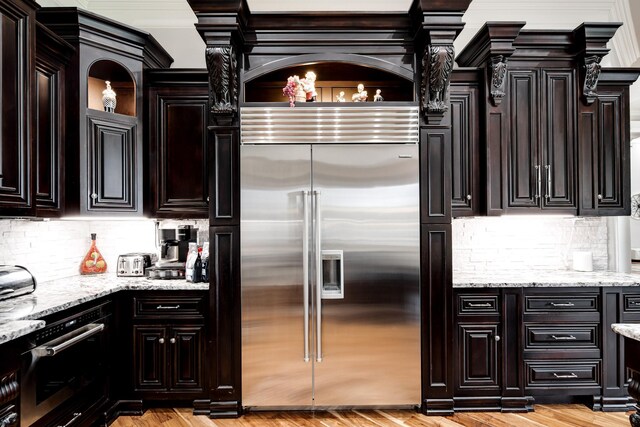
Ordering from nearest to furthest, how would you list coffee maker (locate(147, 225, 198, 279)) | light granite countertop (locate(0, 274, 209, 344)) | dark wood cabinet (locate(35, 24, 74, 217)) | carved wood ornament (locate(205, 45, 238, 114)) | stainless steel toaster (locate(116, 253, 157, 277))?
light granite countertop (locate(0, 274, 209, 344)) → dark wood cabinet (locate(35, 24, 74, 217)) → carved wood ornament (locate(205, 45, 238, 114)) → stainless steel toaster (locate(116, 253, 157, 277)) → coffee maker (locate(147, 225, 198, 279))

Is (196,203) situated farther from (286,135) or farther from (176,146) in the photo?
(286,135)

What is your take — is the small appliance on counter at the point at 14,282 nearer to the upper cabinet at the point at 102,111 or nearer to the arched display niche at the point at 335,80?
the upper cabinet at the point at 102,111

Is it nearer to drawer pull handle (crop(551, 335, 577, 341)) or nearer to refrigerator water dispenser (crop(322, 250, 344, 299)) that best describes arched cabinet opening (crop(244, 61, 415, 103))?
refrigerator water dispenser (crop(322, 250, 344, 299))

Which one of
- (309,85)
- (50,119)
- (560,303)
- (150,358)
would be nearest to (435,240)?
(560,303)

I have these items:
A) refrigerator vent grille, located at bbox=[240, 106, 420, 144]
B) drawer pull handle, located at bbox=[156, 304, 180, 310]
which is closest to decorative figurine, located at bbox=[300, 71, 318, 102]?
refrigerator vent grille, located at bbox=[240, 106, 420, 144]

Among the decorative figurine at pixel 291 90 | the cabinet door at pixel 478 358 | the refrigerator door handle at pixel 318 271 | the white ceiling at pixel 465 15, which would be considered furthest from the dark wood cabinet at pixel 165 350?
the white ceiling at pixel 465 15

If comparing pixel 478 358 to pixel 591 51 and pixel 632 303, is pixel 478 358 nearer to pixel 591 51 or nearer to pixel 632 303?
pixel 632 303

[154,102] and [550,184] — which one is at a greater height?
[154,102]

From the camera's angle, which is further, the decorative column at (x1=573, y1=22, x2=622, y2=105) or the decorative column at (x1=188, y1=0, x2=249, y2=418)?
the decorative column at (x1=573, y1=22, x2=622, y2=105)

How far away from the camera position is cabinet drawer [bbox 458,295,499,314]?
2.74m

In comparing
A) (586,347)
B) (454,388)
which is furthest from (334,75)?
(586,347)

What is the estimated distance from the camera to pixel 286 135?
2674 millimetres

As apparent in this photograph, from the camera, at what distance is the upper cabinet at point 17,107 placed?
1.97 m

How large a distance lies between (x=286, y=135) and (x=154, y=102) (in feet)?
3.84
